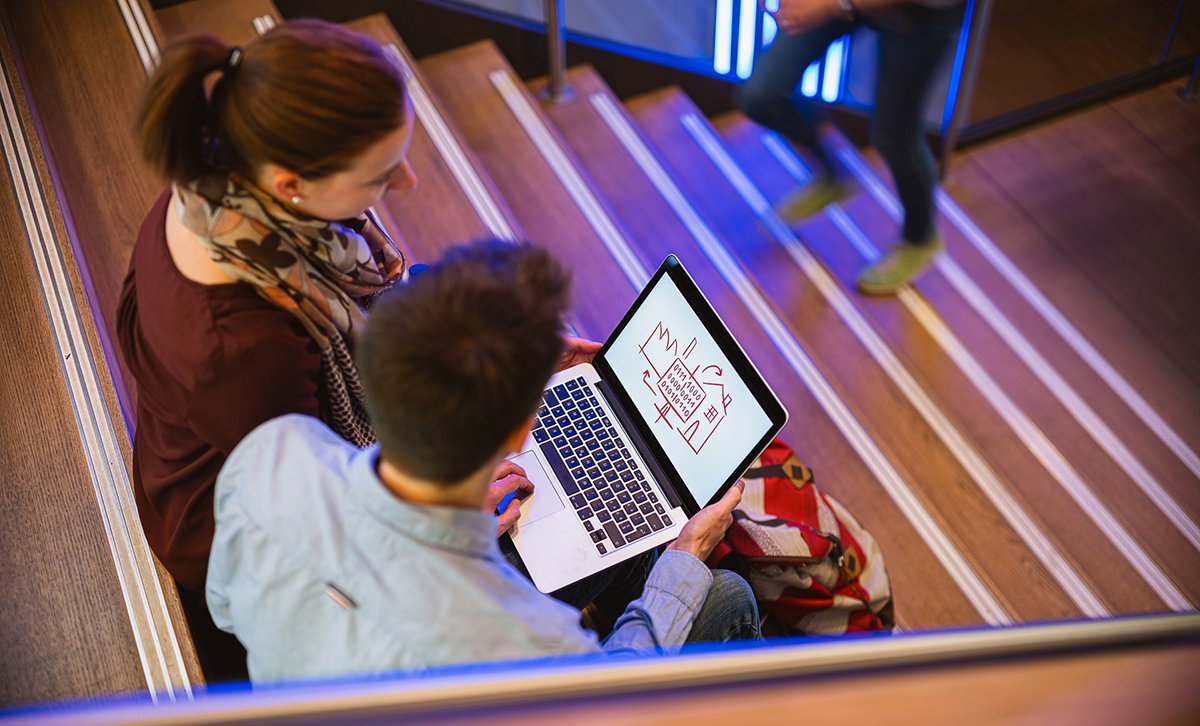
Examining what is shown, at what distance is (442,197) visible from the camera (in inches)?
102

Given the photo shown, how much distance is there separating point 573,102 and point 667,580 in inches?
88.2

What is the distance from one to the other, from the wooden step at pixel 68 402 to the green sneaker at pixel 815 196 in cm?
194

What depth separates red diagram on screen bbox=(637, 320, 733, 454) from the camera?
62.2 inches

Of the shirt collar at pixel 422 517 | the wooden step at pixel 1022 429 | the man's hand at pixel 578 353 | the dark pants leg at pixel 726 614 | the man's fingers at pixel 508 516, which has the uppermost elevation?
the shirt collar at pixel 422 517

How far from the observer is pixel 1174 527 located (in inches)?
106

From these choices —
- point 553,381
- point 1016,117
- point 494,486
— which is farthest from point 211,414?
point 1016,117

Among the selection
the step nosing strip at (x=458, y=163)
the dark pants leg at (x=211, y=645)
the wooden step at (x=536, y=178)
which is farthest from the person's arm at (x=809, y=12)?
the dark pants leg at (x=211, y=645)

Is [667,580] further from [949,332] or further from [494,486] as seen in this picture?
[949,332]

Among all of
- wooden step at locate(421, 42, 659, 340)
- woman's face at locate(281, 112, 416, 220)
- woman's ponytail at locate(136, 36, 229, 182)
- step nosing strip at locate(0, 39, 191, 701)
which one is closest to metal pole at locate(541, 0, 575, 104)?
wooden step at locate(421, 42, 659, 340)

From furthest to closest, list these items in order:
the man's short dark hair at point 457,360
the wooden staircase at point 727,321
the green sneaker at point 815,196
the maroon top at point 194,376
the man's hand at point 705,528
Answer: the green sneaker at point 815,196 < the wooden staircase at point 727,321 < the man's hand at point 705,528 < the maroon top at point 194,376 < the man's short dark hair at point 457,360

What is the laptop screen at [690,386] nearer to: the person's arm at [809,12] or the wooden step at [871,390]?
the wooden step at [871,390]

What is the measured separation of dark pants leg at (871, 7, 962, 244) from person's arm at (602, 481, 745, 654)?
1543mm

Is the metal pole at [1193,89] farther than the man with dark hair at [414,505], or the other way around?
the metal pole at [1193,89]

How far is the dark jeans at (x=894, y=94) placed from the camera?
8.07 ft
